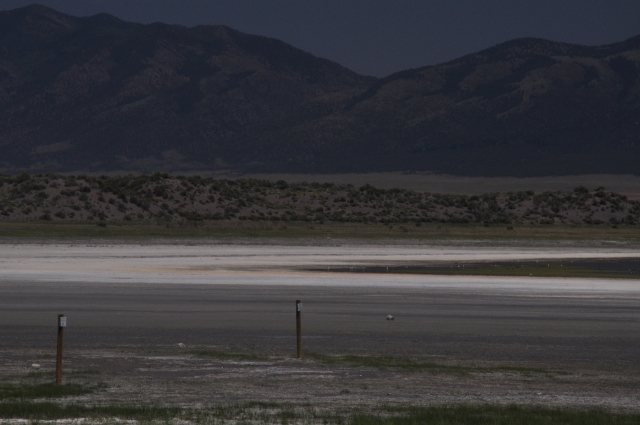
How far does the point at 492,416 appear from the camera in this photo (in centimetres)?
1426

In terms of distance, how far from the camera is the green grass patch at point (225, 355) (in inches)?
769

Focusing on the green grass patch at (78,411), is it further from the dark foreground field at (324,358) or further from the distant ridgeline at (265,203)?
the distant ridgeline at (265,203)

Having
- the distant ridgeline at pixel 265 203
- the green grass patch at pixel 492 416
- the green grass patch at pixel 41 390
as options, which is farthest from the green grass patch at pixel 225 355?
the distant ridgeline at pixel 265 203

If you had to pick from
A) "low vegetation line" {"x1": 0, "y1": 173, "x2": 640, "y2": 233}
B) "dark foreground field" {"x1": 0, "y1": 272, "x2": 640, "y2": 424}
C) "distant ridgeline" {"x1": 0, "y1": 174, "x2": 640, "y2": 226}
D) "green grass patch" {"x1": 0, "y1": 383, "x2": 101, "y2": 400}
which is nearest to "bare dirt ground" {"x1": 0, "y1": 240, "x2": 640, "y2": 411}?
"dark foreground field" {"x1": 0, "y1": 272, "x2": 640, "y2": 424}

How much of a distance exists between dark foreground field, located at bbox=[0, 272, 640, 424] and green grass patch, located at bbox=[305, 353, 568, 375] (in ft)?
0.11

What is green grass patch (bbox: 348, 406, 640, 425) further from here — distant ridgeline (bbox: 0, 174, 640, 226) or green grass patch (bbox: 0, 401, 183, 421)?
distant ridgeline (bbox: 0, 174, 640, 226)

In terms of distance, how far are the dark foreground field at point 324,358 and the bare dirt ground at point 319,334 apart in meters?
0.05

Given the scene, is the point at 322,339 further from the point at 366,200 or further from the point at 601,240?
the point at 366,200

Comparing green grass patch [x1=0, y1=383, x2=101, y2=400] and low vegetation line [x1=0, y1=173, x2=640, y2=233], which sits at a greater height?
low vegetation line [x1=0, y1=173, x2=640, y2=233]

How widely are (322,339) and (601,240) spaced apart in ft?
183

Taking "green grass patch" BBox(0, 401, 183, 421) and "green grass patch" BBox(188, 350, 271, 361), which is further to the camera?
"green grass patch" BBox(188, 350, 271, 361)

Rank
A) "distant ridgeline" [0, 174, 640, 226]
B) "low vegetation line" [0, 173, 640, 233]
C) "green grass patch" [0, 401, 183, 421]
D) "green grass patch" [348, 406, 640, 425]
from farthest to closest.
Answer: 1. "distant ridgeline" [0, 174, 640, 226]
2. "low vegetation line" [0, 173, 640, 233]
3. "green grass patch" [0, 401, 183, 421]
4. "green grass patch" [348, 406, 640, 425]

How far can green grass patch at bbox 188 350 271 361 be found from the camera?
769 inches

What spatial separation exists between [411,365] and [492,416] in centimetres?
480
